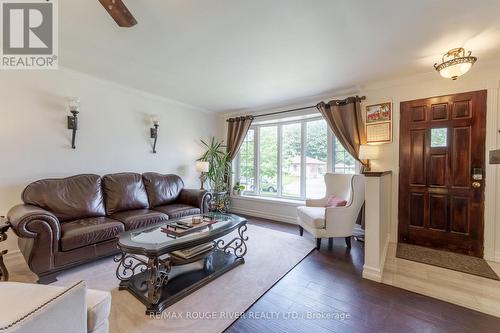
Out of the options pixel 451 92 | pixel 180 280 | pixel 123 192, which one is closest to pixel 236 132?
pixel 123 192

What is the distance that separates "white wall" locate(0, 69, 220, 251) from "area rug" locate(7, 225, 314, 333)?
1.16 metres

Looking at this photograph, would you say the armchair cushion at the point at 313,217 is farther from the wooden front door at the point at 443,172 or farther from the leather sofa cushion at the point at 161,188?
the leather sofa cushion at the point at 161,188

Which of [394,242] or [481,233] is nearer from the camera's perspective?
[481,233]

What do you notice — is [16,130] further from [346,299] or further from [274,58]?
[346,299]

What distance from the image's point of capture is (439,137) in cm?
298

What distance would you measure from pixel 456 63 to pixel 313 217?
7.58ft

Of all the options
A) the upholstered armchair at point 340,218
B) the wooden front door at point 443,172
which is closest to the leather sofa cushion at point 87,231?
the upholstered armchair at point 340,218

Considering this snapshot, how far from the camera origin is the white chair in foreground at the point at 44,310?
0.67 meters

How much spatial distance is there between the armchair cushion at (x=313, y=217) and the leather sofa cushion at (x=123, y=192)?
8.15 feet

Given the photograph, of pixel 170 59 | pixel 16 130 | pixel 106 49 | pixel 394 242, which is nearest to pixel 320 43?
pixel 170 59

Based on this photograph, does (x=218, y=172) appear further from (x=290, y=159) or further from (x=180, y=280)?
(x=180, y=280)

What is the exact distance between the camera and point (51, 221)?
210cm

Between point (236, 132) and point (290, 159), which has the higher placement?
point (236, 132)

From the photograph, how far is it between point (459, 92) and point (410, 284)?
2.55 m
